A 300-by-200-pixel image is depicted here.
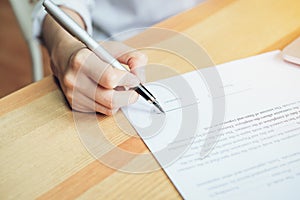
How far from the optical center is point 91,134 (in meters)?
0.48

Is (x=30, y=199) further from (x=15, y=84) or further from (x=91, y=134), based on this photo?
(x=15, y=84)

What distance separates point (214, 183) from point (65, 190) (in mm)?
155

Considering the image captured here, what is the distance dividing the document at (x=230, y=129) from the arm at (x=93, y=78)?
0.09 feet

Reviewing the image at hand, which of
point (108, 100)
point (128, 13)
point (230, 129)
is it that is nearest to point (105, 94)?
point (108, 100)

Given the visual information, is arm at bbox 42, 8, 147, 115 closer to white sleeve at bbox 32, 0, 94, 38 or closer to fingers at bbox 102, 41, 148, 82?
fingers at bbox 102, 41, 148, 82

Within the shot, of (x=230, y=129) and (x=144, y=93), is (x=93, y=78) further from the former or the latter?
(x=230, y=129)

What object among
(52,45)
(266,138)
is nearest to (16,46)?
(52,45)

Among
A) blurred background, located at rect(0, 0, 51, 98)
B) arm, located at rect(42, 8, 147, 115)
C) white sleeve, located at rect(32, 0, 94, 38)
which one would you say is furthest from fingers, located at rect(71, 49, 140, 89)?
blurred background, located at rect(0, 0, 51, 98)

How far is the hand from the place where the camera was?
49 cm

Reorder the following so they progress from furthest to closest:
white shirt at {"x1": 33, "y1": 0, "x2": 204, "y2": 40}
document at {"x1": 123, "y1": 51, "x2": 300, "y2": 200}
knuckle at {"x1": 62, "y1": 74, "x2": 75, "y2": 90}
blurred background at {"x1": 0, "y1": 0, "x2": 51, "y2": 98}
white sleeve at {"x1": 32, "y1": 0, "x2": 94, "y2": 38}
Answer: blurred background at {"x1": 0, "y1": 0, "x2": 51, "y2": 98} < white shirt at {"x1": 33, "y1": 0, "x2": 204, "y2": 40} < white sleeve at {"x1": 32, "y1": 0, "x2": 94, "y2": 38} < knuckle at {"x1": 62, "y1": 74, "x2": 75, "y2": 90} < document at {"x1": 123, "y1": 51, "x2": 300, "y2": 200}

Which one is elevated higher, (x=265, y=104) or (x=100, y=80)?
(x=100, y=80)

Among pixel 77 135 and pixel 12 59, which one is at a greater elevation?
pixel 77 135

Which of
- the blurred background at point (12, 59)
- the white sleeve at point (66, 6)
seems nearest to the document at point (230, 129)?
the white sleeve at point (66, 6)

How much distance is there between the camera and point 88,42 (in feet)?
1.66
